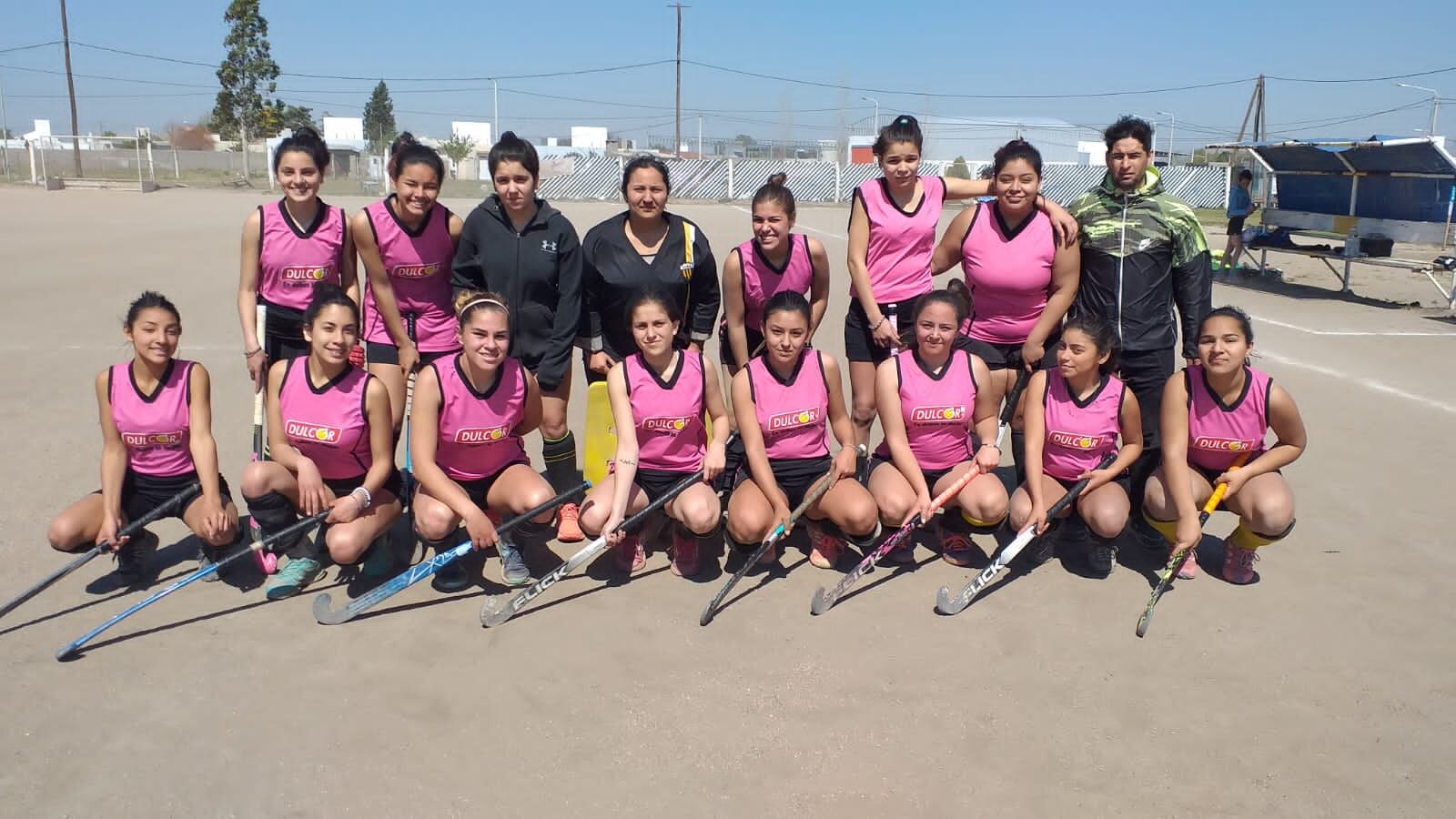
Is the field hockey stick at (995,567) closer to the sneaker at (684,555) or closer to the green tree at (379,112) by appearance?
the sneaker at (684,555)

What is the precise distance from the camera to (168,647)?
3623 mm

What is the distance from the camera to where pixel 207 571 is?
3.96 meters

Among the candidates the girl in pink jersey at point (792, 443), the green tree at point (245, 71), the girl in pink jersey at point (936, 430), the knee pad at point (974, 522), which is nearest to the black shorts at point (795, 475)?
the girl in pink jersey at point (792, 443)

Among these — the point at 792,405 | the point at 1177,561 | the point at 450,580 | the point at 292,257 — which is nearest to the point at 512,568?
the point at 450,580

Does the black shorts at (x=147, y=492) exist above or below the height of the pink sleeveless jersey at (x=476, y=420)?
below

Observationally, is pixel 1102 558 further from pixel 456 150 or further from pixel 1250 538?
pixel 456 150

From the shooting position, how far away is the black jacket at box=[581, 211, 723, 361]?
185 inches

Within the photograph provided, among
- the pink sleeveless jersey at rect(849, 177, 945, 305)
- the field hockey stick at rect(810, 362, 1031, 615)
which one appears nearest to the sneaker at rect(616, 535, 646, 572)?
the field hockey stick at rect(810, 362, 1031, 615)

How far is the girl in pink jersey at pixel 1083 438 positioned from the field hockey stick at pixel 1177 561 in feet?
0.91

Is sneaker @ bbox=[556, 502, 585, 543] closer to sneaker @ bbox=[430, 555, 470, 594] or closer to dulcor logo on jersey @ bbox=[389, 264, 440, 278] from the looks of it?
sneaker @ bbox=[430, 555, 470, 594]

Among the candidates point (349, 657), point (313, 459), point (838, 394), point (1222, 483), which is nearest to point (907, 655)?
point (838, 394)

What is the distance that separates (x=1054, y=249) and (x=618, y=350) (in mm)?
2128

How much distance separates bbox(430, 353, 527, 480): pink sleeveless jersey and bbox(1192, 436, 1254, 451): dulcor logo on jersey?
9.71 ft

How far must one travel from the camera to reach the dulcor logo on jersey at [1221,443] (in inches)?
169
